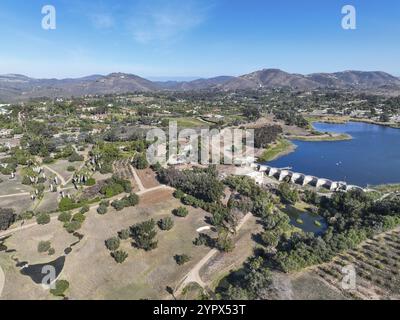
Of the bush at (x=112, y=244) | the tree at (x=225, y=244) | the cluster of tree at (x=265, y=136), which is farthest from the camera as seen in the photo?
the cluster of tree at (x=265, y=136)

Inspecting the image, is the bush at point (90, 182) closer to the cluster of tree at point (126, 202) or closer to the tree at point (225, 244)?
the cluster of tree at point (126, 202)

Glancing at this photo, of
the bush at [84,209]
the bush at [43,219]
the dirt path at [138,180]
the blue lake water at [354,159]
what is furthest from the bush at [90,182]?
the blue lake water at [354,159]

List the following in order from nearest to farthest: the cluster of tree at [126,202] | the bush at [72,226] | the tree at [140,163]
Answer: the bush at [72,226], the cluster of tree at [126,202], the tree at [140,163]

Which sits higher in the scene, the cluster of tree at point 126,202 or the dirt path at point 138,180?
the dirt path at point 138,180

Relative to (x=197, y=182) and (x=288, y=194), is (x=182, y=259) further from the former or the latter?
(x=288, y=194)

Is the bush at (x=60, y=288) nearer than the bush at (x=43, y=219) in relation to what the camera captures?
Yes

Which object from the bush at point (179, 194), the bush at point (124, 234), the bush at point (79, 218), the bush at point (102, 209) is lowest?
the bush at point (124, 234)

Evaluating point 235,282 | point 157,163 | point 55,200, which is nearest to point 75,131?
point 157,163
